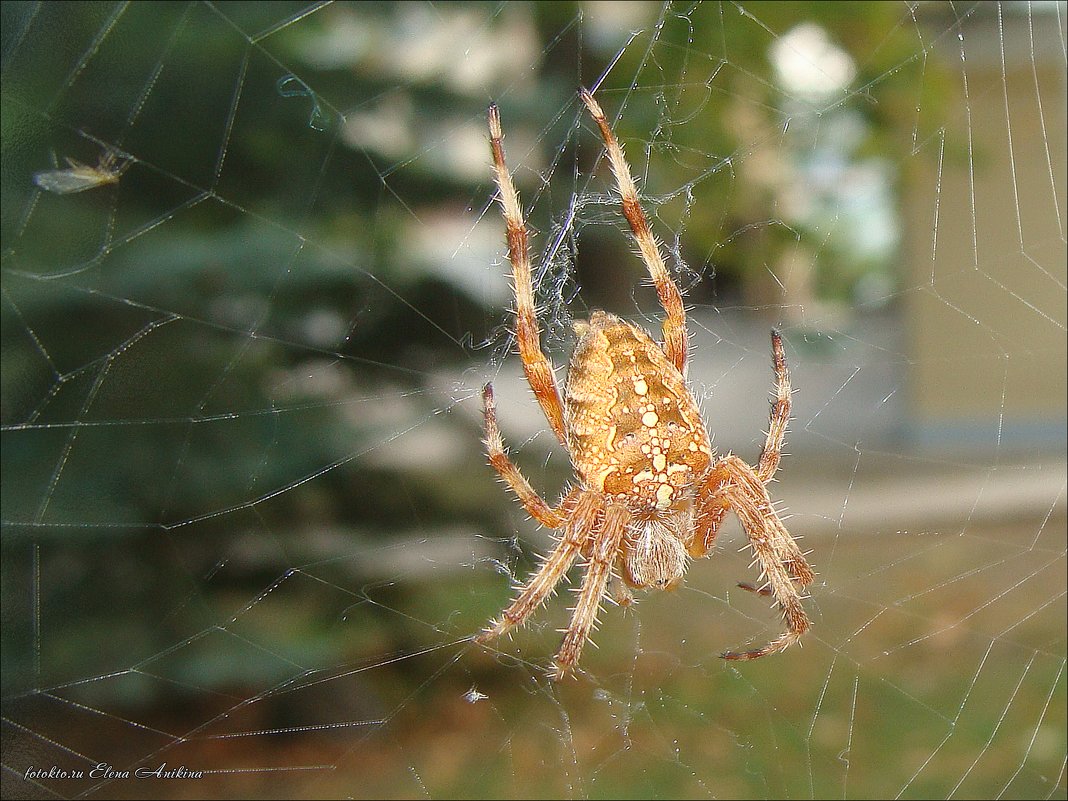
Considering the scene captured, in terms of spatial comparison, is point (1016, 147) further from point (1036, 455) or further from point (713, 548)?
point (713, 548)

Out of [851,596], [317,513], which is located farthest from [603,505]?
[851,596]

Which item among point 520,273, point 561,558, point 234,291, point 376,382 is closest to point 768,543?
point 561,558

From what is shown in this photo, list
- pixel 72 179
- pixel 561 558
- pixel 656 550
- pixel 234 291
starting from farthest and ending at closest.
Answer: pixel 234 291 → pixel 72 179 → pixel 656 550 → pixel 561 558

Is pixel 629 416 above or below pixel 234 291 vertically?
above

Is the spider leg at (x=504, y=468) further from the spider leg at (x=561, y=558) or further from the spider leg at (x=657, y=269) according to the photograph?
the spider leg at (x=657, y=269)


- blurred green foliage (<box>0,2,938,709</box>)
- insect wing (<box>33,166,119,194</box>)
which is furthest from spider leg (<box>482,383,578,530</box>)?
insect wing (<box>33,166,119,194</box>)

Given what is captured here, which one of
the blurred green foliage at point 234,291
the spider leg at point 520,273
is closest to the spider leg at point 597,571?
the spider leg at point 520,273

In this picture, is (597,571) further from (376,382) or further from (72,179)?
(72,179)
